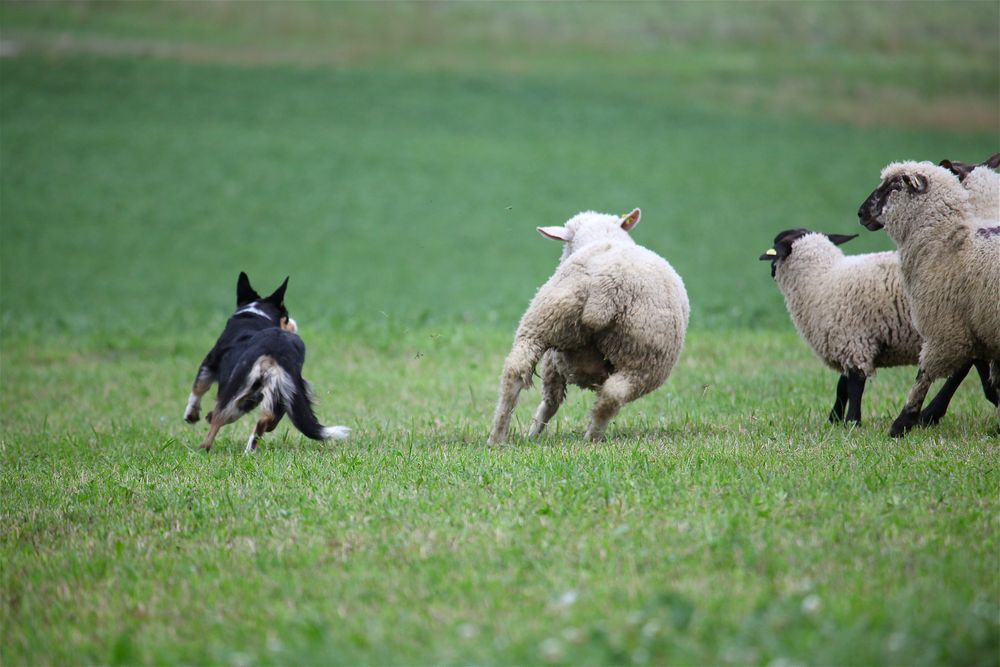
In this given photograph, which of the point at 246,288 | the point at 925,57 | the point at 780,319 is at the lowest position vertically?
the point at 780,319

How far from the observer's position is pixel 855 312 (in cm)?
823

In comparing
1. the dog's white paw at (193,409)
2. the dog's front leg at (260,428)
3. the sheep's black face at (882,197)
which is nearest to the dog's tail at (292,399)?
the dog's front leg at (260,428)

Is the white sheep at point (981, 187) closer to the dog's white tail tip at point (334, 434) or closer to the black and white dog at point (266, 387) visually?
the dog's white tail tip at point (334, 434)

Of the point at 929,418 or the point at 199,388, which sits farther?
the point at 199,388

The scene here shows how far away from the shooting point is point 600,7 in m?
54.8

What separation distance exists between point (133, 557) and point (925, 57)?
48.2m

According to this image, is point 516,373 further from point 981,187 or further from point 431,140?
point 431,140

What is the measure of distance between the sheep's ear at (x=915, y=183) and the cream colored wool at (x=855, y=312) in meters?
0.80

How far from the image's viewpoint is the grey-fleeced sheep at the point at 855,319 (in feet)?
26.6

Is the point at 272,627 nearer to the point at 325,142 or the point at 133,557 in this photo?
the point at 133,557

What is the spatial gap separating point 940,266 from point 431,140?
30.6 metres

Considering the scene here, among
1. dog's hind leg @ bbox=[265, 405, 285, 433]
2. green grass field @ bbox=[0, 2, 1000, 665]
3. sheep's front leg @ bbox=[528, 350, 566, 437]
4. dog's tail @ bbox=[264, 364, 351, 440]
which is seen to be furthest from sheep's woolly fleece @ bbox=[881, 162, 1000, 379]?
dog's hind leg @ bbox=[265, 405, 285, 433]

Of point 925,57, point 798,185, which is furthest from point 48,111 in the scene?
point 925,57

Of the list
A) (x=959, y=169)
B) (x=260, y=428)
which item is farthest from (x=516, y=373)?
(x=959, y=169)
